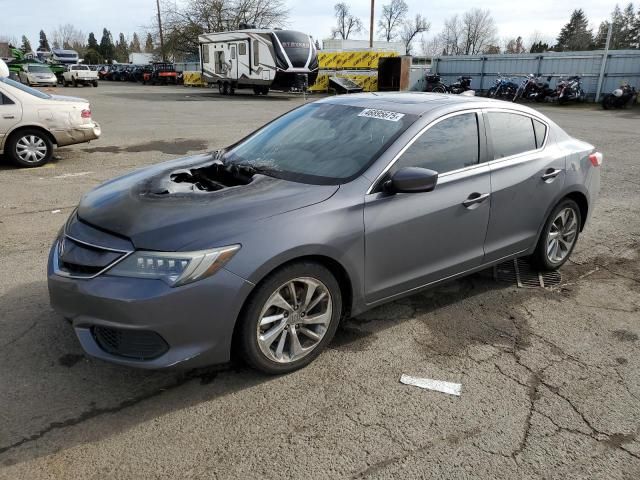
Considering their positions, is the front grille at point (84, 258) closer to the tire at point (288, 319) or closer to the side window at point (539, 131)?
the tire at point (288, 319)

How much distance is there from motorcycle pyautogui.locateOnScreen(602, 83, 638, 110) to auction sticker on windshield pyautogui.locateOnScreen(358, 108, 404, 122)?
75.4 feet

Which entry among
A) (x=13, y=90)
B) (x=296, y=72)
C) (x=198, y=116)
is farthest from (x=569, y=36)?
(x=13, y=90)

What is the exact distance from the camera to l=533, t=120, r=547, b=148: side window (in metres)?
4.38

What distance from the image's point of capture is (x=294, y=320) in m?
3.09

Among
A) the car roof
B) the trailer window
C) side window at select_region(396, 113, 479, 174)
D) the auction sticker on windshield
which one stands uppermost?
the trailer window

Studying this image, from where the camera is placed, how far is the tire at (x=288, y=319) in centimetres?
287

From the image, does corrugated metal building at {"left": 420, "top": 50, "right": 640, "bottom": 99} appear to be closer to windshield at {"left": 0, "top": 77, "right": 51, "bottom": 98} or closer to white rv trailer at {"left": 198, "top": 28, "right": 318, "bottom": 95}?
white rv trailer at {"left": 198, "top": 28, "right": 318, "bottom": 95}

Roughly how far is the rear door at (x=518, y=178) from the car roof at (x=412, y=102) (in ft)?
0.36

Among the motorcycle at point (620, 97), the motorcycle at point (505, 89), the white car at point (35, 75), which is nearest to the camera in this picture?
the motorcycle at point (620, 97)

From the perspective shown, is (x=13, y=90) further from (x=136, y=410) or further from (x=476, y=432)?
(x=476, y=432)

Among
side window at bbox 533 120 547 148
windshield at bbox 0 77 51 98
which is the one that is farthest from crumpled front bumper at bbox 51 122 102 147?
side window at bbox 533 120 547 148

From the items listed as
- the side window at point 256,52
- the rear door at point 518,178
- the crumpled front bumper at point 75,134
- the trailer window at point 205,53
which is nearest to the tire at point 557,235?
the rear door at point 518,178

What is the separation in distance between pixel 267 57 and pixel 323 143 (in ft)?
78.5

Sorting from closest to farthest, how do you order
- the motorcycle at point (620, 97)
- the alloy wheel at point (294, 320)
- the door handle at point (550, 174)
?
1. the alloy wheel at point (294, 320)
2. the door handle at point (550, 174)
3. the motorcycle at point (620, 97)
